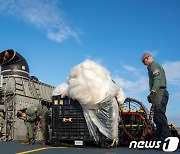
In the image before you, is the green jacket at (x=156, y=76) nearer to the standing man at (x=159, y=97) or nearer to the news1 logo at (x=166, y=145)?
the standing man at (x=159, y=97)

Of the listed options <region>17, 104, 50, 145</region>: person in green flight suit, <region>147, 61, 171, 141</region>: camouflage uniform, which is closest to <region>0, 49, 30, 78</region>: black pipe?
<region>17, 104, 50, 145</region>: person in green flight suit

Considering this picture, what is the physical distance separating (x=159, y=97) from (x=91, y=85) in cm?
133

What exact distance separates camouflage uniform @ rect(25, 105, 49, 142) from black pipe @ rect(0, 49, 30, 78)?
6780 millimetres

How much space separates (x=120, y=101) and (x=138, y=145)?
118cm

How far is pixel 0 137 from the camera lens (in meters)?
12.7

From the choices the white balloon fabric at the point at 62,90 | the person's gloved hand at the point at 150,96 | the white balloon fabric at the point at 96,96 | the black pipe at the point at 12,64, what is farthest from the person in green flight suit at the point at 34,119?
the black pipe at the point at 12,64

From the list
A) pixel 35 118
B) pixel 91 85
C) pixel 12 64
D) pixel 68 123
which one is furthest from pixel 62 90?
pixel 12 64

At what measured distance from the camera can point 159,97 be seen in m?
5.56

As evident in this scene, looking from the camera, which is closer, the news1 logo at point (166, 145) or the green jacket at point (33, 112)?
the news1 logo at point (166, 145)

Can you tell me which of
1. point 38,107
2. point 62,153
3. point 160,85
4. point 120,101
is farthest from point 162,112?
point 38,107

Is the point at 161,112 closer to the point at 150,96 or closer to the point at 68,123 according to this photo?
the point at 150,96

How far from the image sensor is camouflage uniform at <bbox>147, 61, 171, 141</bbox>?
548cm

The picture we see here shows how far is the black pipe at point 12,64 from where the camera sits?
14766 millimetres

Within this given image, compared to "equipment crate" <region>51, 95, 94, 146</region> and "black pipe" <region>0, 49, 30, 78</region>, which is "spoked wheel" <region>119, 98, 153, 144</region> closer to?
"equipment crate" <region>51, 95, 94, 146</region>
